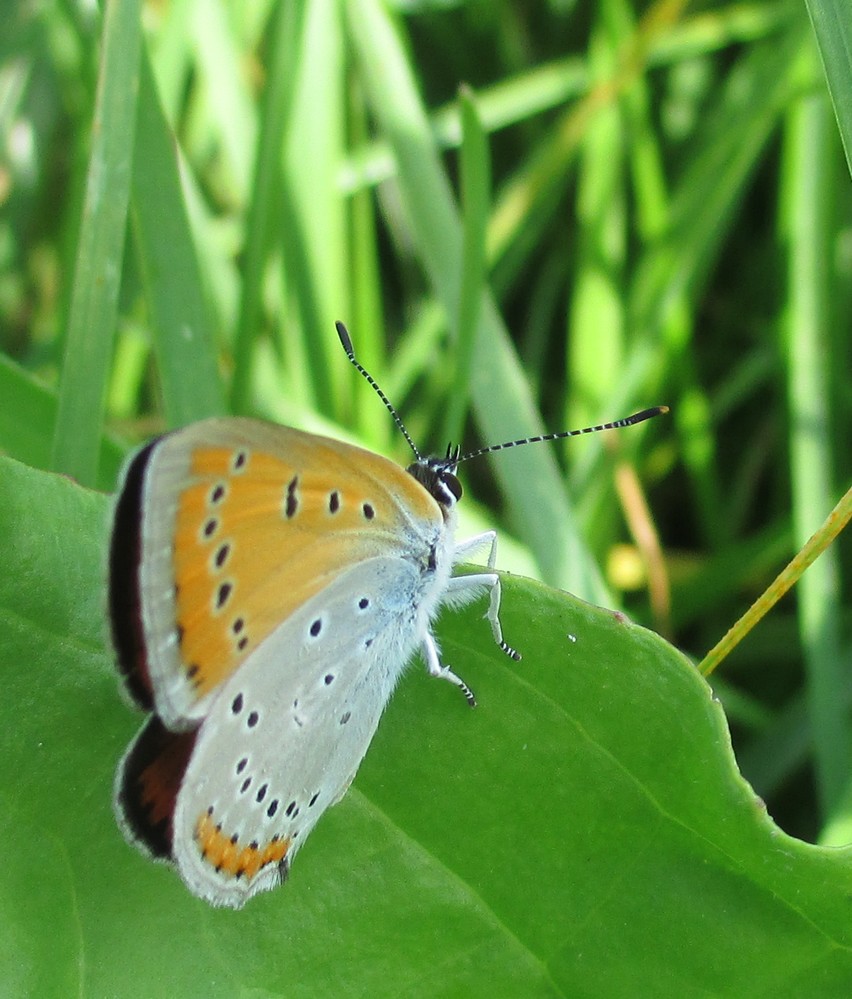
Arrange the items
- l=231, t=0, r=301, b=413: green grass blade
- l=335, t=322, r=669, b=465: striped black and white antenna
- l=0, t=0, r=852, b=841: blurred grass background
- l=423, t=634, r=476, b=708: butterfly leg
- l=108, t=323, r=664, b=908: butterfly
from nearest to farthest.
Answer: l=108, t=323, r=664, b=908: butterfly → l=423, t=634, r=476, b=708: butterfly leg → l=335, t=322, r=669, b=465: striped black and white antenna → l=0, t=0, r=852, b=841: blurred grass background → l=231, t=0, r=301, b=413: green grass blade

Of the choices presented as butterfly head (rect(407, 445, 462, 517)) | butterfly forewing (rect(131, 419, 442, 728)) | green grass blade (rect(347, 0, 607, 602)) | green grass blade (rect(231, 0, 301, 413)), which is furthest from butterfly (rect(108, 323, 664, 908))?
green grass blade (rect(231, 0, 301, 413))

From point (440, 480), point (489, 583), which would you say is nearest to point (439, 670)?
point (489, 583)

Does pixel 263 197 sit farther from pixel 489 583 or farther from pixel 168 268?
pixel 489 583

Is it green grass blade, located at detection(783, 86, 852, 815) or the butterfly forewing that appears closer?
the butterfly forewing

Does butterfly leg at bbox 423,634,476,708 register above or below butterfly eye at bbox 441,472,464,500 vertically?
above

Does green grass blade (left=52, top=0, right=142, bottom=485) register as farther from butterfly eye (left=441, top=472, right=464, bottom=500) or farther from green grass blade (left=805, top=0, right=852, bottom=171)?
green grass blade (left=805, top=0, right=852, bottom=171)

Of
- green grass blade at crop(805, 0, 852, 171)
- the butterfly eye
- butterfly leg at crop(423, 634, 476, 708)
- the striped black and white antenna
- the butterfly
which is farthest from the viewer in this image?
the butterfly eye

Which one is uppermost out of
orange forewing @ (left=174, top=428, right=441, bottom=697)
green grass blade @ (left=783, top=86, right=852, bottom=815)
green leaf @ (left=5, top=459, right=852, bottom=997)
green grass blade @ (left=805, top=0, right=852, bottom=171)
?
green grass blade @ (left=805, top=0, right=852, bottom=171)
